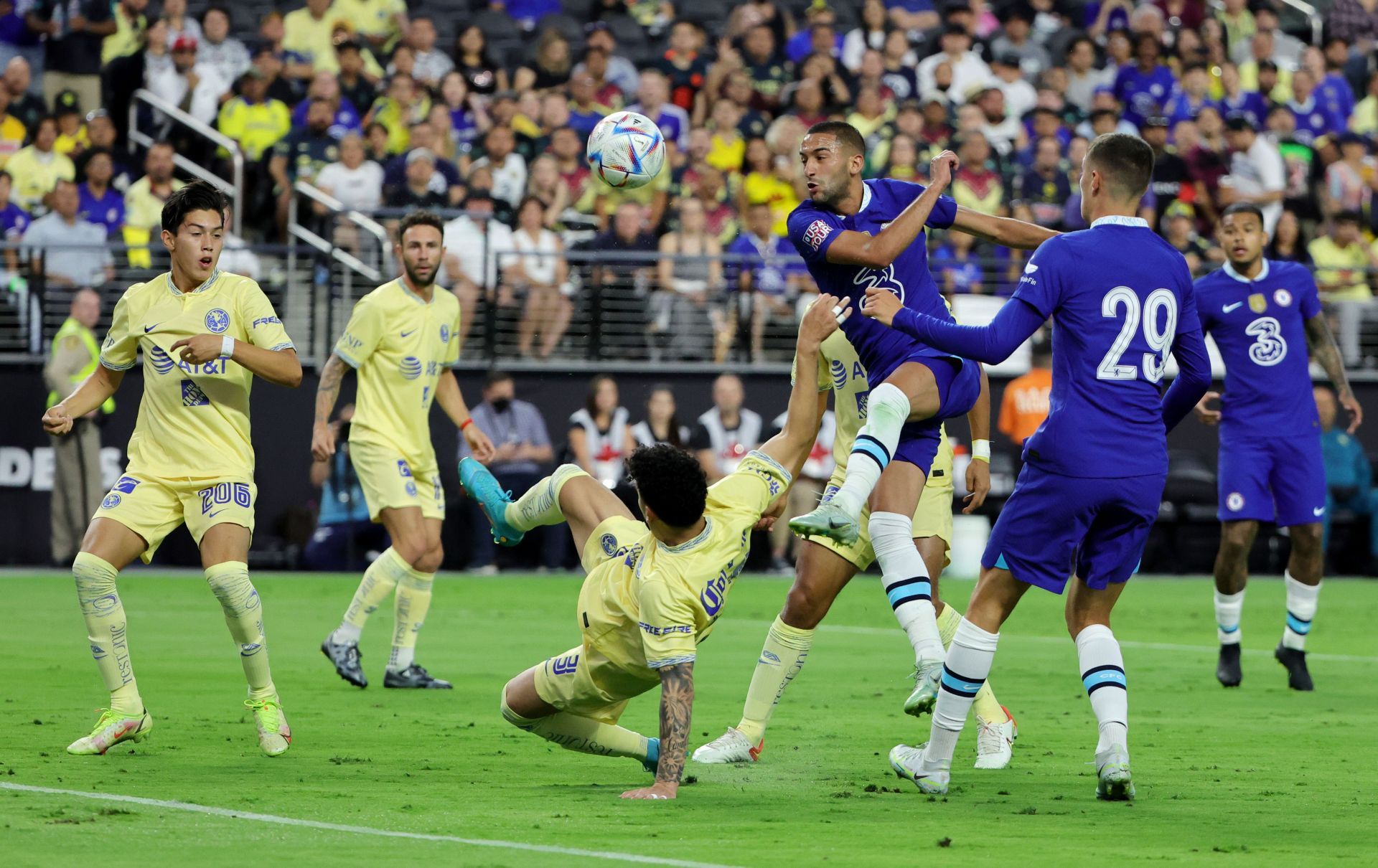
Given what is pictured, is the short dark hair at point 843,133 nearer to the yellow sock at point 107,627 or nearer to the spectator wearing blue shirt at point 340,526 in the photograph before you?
the yellow sock at point 107,627

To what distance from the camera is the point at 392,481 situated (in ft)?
35.8

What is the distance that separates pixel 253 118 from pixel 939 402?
14.9m

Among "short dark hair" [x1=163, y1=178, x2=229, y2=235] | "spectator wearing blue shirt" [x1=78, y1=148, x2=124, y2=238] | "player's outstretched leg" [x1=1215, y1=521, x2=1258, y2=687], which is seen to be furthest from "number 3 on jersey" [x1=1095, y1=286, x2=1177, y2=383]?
"spectator wearing blue shirt" [x1=78, y1=148, x2=124, y2=238]

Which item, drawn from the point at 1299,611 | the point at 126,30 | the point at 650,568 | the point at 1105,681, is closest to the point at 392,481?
the point at 650,568

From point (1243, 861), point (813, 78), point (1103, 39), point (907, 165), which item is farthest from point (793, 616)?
point (1103, 39)

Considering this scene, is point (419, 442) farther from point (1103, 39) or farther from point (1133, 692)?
point (1103, 39)

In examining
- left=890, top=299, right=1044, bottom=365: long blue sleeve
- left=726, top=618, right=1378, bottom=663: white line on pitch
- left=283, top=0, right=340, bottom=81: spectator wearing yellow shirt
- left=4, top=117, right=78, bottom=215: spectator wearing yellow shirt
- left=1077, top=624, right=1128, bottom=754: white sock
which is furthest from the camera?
left=283, top=0, right=340, bottom=81: spectator wearing yellow shirt

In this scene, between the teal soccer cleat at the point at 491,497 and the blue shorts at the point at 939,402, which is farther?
the blue shorts at the point at 939,402

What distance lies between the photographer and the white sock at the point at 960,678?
682cm

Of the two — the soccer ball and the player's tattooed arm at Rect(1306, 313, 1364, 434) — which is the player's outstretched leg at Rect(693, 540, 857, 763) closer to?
the soccer ball

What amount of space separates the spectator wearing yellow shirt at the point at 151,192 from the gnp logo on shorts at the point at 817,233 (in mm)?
13537

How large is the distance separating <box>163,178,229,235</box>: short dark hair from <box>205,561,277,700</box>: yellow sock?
1516mm

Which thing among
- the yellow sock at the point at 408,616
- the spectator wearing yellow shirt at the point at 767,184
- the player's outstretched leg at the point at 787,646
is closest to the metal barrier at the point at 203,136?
the spectator wearing yellow shirt at the point at 767,184

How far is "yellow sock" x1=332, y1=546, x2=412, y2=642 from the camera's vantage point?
10648 millimetres
